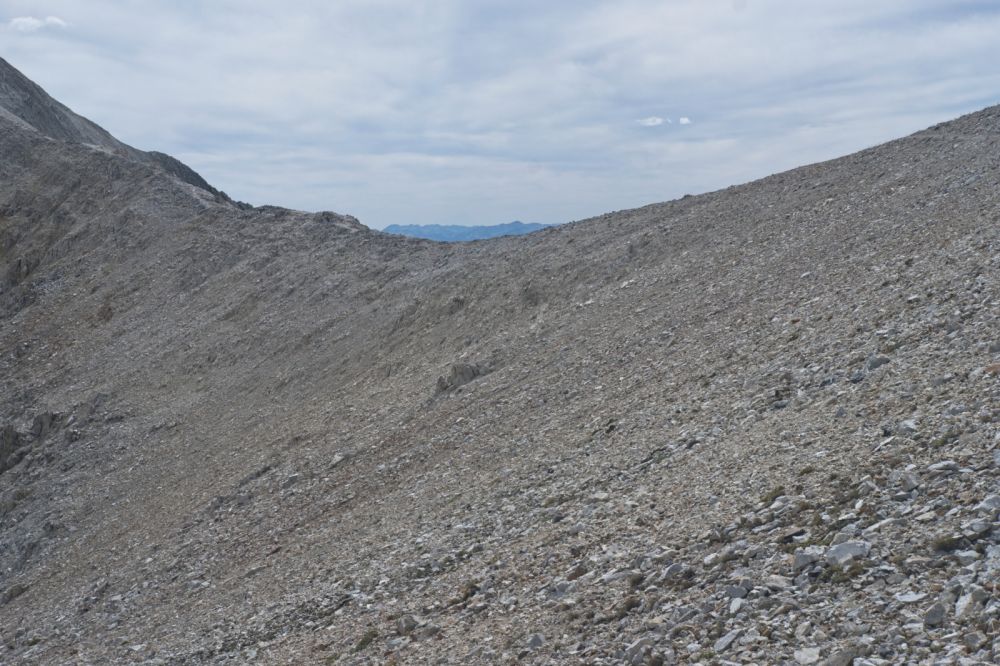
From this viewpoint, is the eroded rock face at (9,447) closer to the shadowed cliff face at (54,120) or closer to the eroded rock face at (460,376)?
the eroded rock face at (460,376)

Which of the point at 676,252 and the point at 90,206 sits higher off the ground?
the point at 90,206

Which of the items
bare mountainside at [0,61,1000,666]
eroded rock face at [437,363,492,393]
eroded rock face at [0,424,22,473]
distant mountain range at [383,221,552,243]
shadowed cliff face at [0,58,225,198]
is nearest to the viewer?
bare mountainside at [0,61,1000,666]

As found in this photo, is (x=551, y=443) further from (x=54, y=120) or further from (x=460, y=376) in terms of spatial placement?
(x=54, y=120)

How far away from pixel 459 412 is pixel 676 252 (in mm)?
7895

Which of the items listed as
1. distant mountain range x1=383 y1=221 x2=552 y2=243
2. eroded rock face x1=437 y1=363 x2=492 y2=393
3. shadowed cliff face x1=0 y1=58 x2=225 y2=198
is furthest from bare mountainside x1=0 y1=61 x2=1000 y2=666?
distant mountain range x1=383 y1=221 x2=552 y2=243

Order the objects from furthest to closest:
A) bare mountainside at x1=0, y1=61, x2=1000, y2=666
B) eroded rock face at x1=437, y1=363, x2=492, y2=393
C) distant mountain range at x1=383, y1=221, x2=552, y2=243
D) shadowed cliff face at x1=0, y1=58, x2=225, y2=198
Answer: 1. distant mountain range at x1=383, y1=221, x2=552, y2=243
2. shadowed cliff face at x1=0, y1=58, x2=225, y2=198
3. eroded rock face at x1=437, y1=363, x2=492, y2=393
4. bare mountainside at x1=0, y1=61, x2=1000, y2=666

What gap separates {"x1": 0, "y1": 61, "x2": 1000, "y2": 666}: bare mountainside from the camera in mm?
8305

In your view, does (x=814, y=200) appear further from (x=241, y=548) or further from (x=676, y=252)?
(x=241, y=548)

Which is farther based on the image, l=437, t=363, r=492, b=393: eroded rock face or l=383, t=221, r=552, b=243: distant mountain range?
l=383, t=221, r=552, b=243: distant mountain range

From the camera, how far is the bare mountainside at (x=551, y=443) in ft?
27.2

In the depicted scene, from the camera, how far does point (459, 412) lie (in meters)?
18.4

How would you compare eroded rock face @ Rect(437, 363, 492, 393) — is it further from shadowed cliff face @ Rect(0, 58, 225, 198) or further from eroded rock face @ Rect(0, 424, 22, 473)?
shadowed cliff face @ Rect(0, 58, 225, 198)

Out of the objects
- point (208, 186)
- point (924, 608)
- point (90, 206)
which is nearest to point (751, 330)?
point (924, 608)

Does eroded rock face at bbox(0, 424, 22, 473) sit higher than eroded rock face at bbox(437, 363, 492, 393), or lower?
lower
